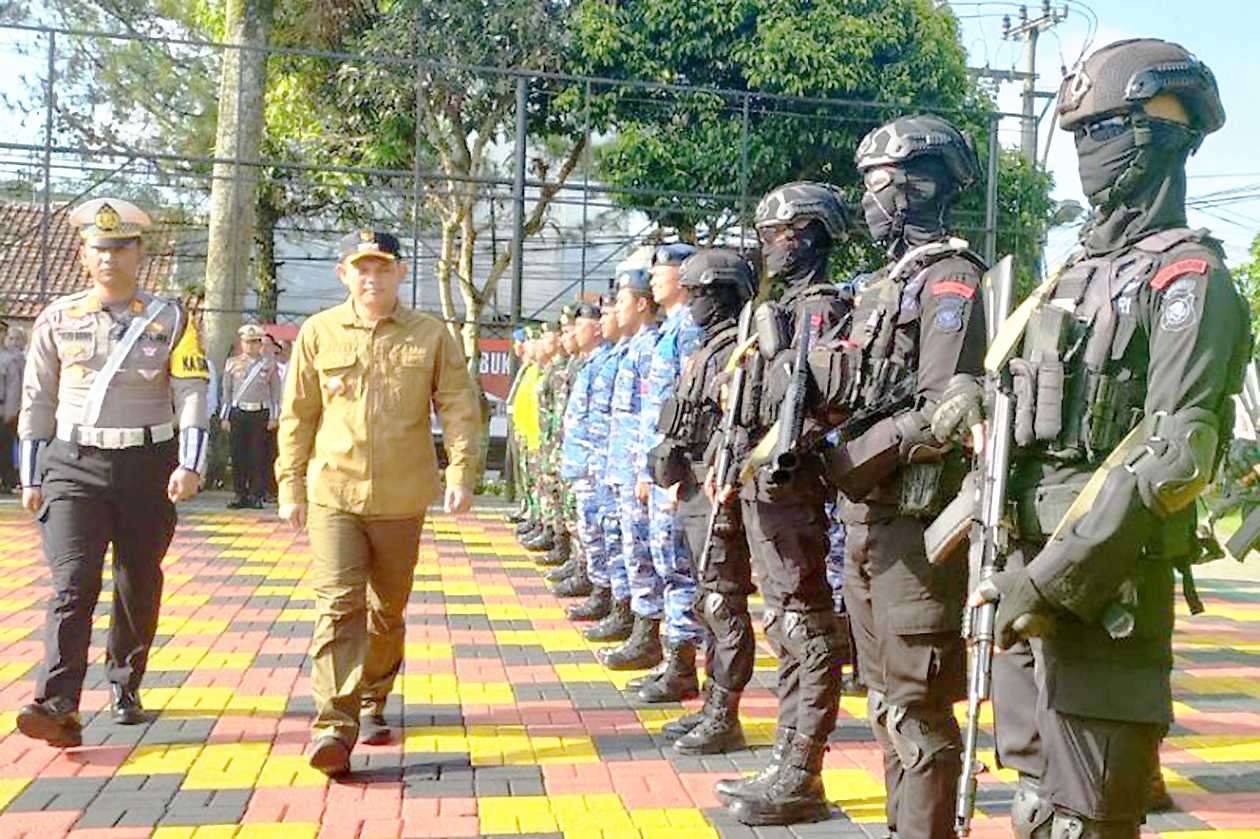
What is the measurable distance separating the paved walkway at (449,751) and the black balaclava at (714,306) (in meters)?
1.75

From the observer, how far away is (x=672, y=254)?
6230mm

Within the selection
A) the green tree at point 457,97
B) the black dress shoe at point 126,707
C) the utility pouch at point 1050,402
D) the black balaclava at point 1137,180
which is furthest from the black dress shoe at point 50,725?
the green tree at point 457,97

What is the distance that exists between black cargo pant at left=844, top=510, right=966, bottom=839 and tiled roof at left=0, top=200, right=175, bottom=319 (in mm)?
27995

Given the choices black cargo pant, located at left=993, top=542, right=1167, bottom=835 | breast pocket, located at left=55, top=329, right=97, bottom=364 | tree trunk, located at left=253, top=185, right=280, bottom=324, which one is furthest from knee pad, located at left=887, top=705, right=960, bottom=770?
tree trunk, located at left=253, top=185, right=280, bottom=324

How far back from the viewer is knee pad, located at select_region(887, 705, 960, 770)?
3367 mm

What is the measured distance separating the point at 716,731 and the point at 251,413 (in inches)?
412

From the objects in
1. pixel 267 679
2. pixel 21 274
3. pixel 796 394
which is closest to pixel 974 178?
pixel 796 394

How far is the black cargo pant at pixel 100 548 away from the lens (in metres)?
4.99

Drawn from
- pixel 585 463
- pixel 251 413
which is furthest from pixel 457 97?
pixel 585 463

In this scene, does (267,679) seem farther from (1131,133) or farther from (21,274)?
(21,274)

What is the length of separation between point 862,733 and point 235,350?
40.3 ft

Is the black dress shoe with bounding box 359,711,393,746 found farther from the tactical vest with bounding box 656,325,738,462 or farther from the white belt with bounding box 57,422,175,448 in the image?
the tactical vest with bounding box 656,325,738,462

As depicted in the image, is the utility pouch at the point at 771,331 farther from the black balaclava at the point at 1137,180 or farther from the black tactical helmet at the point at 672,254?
the black tactical helmet at the point at 672,254

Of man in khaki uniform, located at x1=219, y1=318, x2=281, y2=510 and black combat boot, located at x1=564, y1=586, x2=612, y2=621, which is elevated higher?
man in khaki uniform, located at x1=219, y1=318, x2=281, y2=510
